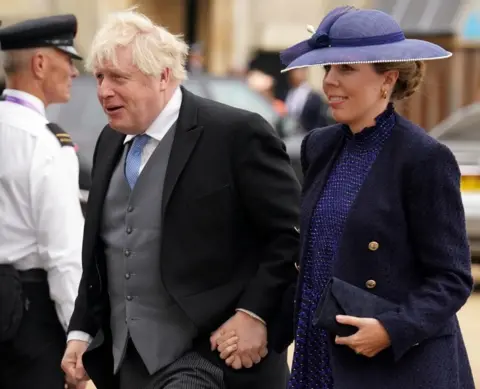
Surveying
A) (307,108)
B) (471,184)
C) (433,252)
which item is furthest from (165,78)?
(307,108)

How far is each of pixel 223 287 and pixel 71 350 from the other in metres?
0.65

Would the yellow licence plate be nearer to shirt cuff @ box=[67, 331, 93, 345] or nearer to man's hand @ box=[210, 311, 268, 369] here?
shirt cuff @ box=[67, 331, 93, 345]

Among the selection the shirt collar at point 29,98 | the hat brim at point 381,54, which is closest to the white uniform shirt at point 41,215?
the shirt collar at point 29,98

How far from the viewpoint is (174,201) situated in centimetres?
458

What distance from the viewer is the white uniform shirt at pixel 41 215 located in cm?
525

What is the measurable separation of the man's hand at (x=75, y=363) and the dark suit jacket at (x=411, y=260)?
116 cm

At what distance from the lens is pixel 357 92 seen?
404 centimetres

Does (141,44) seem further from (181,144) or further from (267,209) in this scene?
(267,209)

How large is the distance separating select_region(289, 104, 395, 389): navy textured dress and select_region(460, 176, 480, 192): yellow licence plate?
7.90 metres

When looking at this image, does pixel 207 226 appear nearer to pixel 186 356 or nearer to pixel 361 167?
pixel 186 356

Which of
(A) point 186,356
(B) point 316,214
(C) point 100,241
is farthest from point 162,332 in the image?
(B) point 316,214

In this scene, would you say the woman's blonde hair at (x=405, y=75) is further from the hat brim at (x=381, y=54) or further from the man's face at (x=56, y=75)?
the man's face at (x=56, y=75)

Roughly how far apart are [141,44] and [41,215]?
1.02 metres

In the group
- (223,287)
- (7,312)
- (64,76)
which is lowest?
(7,312)
